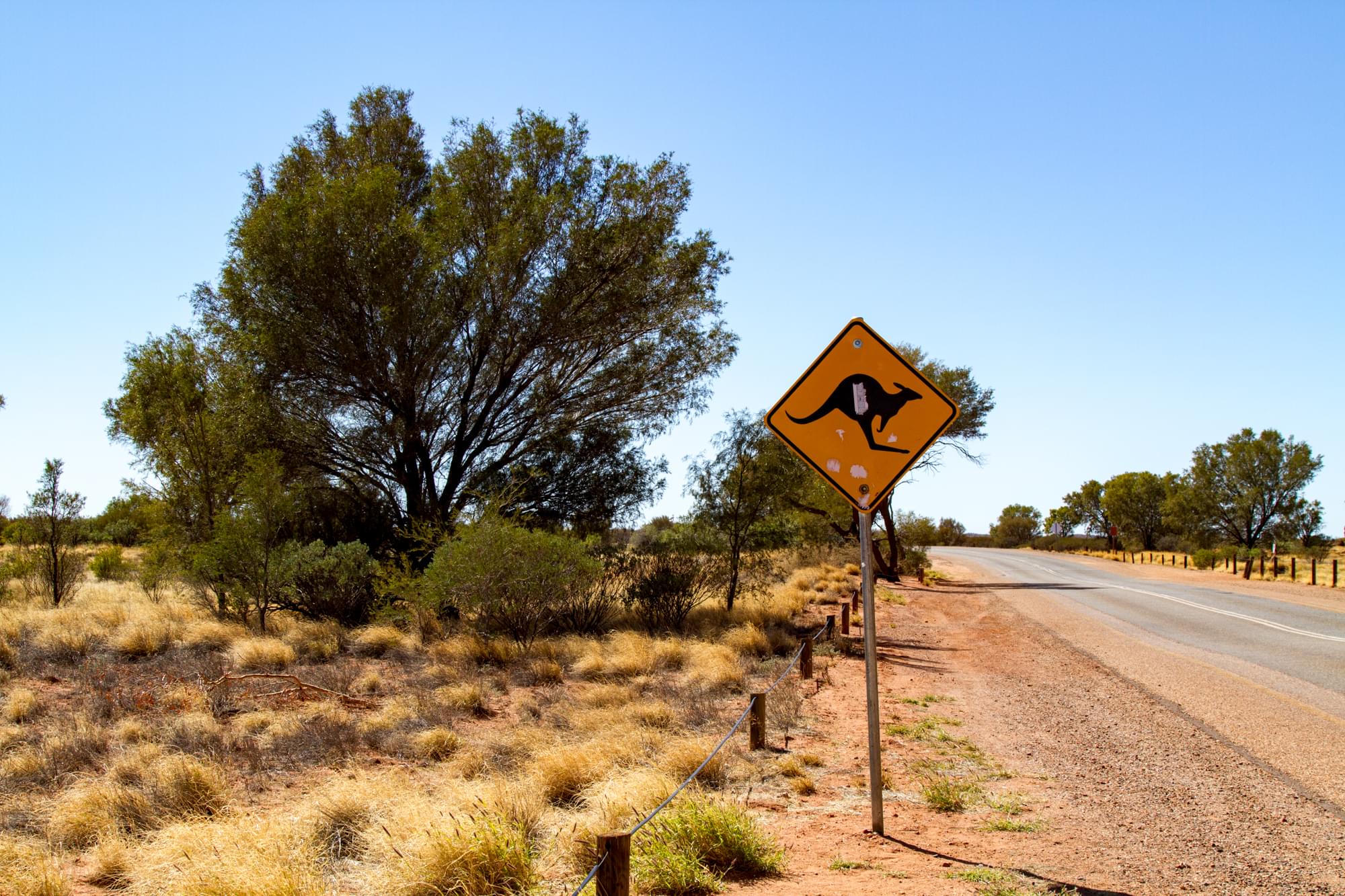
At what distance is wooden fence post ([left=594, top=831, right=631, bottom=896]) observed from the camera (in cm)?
372

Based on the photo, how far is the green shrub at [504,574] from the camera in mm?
15523

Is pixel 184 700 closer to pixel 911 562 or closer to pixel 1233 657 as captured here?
pixel 1233 657

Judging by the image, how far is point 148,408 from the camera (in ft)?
70.0

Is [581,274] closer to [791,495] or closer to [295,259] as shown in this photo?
[295,259]

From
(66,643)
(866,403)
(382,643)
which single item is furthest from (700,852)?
(66,643)

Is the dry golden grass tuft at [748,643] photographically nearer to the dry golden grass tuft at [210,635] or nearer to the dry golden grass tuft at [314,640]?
the dry golden grass tuft at [314,640]

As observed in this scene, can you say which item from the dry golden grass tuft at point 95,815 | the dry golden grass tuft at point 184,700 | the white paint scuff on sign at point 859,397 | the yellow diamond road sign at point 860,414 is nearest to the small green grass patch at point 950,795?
the yellow diamond road sign at point 860,414

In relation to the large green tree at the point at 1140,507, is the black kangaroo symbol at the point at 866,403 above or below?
above

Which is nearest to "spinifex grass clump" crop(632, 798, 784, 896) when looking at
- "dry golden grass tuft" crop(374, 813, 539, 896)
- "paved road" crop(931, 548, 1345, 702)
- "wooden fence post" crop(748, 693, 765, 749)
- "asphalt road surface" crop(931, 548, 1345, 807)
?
"dry golden grass tuft" crop(374, 813, 539, 896)

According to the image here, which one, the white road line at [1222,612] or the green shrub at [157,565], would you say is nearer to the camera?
the white road line at [1222,612]

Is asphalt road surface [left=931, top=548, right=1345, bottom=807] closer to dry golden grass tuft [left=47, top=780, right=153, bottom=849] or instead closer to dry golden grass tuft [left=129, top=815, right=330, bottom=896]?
dry golden grass tuft [left=129, top=815, right=330, bottom=896]

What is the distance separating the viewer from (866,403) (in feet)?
18.4

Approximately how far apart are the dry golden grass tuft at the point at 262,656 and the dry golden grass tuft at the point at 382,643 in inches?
53.7

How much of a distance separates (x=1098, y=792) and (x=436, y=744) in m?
6.08
